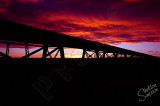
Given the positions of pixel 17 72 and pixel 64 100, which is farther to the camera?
pixel 64 100

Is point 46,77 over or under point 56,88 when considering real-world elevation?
over

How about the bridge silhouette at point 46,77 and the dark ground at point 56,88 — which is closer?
the bridge silhouette at point 46,77

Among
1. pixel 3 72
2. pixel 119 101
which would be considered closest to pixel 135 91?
pixel 119 101

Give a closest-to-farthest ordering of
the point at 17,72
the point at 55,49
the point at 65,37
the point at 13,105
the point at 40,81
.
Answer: the point at 13,105 → the point at 17,72 → the point at 40,81 → the point at 65,37 → the point at 55,49

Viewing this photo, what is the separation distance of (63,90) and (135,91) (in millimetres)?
5005

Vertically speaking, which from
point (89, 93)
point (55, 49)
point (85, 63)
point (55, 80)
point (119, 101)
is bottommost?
point (119, 101)

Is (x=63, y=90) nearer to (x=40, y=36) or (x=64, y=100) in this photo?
(x=64, y=100)

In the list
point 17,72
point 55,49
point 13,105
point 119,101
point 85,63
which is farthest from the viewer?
point 85,63

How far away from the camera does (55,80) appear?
502 cm

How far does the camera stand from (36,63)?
13.7 ft

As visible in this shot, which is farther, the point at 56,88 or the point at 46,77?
the point at 56,88

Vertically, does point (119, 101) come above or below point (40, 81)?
below

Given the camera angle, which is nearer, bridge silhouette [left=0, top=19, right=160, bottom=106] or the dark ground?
bridge silhouette [left=0, top=19, right=160, bottom=106]

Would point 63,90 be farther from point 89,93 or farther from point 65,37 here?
point 65,37
